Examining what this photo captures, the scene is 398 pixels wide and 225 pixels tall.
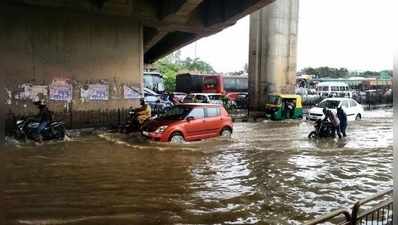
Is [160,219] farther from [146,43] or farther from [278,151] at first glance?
[146,43]

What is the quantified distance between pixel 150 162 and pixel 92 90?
8591 mm

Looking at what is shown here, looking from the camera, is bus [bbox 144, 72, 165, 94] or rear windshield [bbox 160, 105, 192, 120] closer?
rear windshield [bbox 160, 105, 192, 120]

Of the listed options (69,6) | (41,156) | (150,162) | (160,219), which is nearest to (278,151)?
(150,162)

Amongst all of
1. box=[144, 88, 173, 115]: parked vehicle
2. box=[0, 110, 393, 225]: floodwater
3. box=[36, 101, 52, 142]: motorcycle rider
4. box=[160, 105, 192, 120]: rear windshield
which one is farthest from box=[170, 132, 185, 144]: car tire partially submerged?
box=[144, 88, 173, 115]: parked vehicle

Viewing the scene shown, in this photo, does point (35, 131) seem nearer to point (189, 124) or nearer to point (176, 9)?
point (189, 124)

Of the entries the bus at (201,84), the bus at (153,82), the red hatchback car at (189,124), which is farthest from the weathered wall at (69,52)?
the bus at (201,84)

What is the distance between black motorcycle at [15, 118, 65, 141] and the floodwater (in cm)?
63

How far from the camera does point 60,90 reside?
19828 millimetres

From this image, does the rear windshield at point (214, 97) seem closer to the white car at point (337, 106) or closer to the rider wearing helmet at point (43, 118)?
the white car at point (337, 106)

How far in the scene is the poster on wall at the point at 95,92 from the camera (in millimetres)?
20484

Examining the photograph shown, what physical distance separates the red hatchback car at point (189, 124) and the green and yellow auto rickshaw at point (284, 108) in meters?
11.5

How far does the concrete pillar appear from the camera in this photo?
106ft

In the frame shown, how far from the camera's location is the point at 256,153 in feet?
50.6

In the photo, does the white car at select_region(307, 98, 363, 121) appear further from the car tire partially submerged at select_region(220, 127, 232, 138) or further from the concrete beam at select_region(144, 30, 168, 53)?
the car tire partially submerged at select_region(220, 127, 232, 138)
